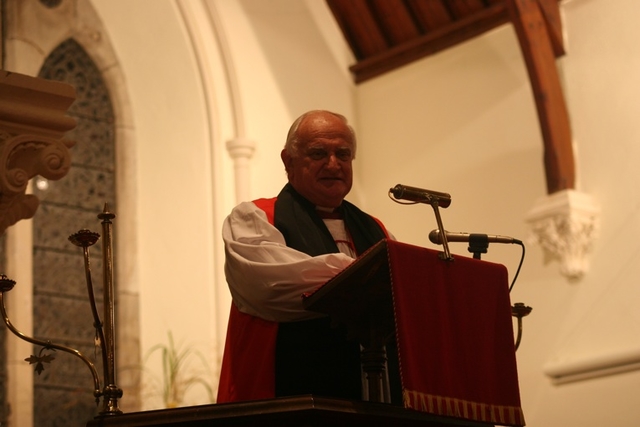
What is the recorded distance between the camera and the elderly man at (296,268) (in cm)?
336

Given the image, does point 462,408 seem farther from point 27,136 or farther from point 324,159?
point 27,136

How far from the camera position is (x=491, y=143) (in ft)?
27.7

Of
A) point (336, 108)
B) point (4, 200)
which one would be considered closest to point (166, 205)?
point (336, 108)

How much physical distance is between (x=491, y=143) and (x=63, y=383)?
132 inches

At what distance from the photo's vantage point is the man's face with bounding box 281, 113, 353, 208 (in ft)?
12.4

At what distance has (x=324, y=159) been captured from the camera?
377 cm

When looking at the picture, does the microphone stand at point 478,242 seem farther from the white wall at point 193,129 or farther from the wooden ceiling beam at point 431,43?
the wooden ceiling beam at point 431,43

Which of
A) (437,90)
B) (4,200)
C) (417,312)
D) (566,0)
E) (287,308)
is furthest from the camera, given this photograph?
(437,90)

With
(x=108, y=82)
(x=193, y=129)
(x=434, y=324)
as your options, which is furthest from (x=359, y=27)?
(x=434, y=324)

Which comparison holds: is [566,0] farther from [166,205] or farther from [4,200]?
[4,200]

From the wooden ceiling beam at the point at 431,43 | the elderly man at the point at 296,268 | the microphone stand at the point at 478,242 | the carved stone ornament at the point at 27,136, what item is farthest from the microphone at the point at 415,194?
the wooden ceiling beam at the point at 431,43

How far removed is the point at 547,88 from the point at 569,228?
3.18ft

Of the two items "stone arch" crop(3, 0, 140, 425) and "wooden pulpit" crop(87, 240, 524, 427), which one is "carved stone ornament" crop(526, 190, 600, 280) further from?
"wooden pulpit" crop(87, 240, 524, 427)

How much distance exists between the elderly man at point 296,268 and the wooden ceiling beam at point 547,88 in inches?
166
